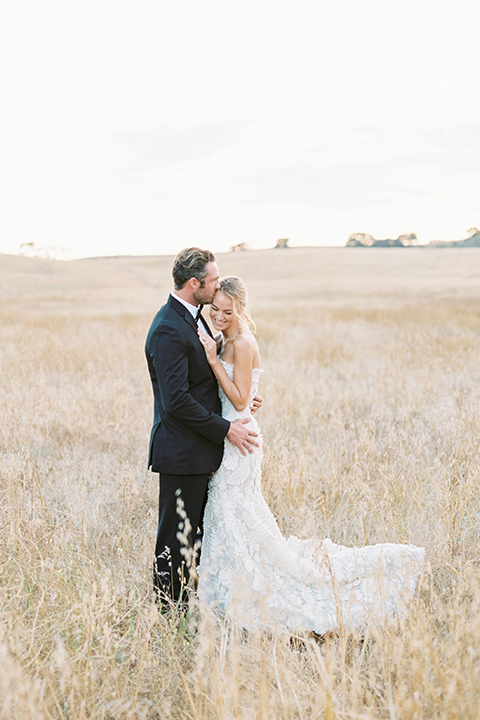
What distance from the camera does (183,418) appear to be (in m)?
3.22

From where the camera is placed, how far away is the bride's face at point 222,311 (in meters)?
3.30

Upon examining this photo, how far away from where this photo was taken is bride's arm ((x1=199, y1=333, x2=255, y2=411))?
3.32 meters

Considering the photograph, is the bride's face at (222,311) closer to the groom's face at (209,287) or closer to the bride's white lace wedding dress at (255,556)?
the groom's face at (209,287)

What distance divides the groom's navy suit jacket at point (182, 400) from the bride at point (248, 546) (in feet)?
0.36

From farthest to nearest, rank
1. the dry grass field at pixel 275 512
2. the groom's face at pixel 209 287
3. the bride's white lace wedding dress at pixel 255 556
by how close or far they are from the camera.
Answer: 1. the bride's white lace wedding dress at pixel 255 556
2. the groom's face at pixel 209 287
3. the dry grass field at pixel 275 512

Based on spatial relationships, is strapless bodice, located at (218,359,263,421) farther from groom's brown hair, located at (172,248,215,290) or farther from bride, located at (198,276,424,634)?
groom's brown hair, located at (172,248,215,290)

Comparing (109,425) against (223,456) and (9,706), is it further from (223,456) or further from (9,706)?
(9,706)

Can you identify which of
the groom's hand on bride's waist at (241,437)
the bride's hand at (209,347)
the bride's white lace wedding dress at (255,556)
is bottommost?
the bride's white lace wedding dress at (255,556)

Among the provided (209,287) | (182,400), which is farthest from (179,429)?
(209,287)

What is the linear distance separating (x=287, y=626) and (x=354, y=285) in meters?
36.8

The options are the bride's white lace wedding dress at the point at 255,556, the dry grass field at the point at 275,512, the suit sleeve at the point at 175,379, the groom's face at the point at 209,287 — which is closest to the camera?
the dry grass field at the point at 275,512

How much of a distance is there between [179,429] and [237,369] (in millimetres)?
522

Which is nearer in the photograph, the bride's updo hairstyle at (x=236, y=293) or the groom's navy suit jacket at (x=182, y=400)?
the groom's navy suit jacket at (x=182, y=400)

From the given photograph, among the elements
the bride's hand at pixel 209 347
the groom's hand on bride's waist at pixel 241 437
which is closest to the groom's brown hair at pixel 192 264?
the bride's hand at pixel 209 347
